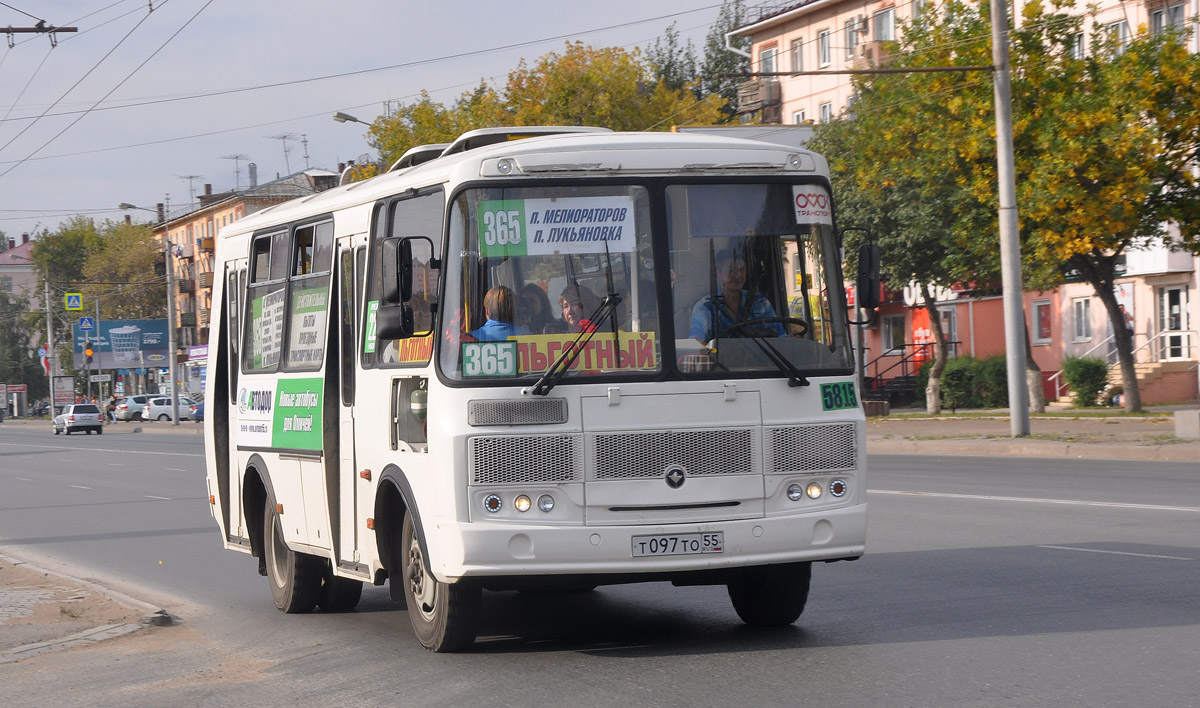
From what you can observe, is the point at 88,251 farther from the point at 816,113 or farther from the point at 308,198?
Answer: the point at 308,198

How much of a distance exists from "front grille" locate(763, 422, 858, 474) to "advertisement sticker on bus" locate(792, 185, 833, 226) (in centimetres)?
112

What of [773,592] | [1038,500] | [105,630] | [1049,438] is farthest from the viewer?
[1049,438]

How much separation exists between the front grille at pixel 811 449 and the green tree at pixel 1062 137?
21708 mm

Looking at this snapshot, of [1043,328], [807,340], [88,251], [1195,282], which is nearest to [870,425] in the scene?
[1195,282]

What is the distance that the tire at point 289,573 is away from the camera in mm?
10477

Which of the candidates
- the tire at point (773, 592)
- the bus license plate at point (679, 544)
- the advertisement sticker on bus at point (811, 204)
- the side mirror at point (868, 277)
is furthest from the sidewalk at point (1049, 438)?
the bus license plate at point (679, 544)

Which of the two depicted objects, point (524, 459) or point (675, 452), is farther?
point (675, 452)

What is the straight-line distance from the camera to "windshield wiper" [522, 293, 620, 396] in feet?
25.3

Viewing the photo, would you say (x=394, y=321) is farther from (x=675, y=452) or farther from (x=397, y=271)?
(x=675, y=452)

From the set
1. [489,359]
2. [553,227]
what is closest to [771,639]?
[489,359]

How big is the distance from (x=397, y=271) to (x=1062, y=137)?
23.3m

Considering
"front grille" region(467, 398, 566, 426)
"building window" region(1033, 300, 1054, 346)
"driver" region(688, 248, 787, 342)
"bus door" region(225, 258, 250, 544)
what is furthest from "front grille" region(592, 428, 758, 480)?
"building window" region(1033, 300, 1054, 346)

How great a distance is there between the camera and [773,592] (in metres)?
8.71

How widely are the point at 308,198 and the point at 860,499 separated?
14.9 ft
